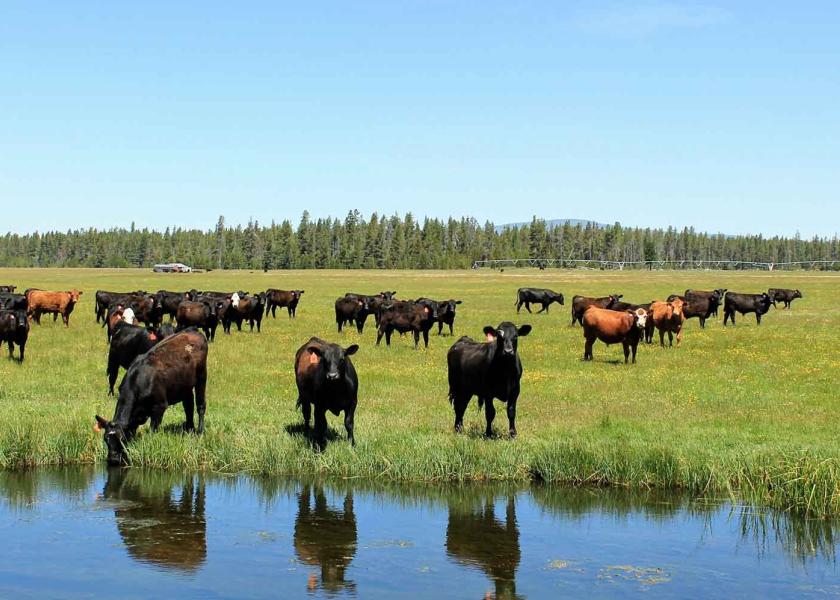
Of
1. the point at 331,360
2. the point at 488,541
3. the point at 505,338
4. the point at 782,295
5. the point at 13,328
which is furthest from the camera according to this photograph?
the point at 782,295

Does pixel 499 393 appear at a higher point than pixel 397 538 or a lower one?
higher

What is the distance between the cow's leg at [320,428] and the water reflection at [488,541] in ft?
9.81

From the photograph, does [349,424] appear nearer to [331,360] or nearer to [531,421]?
A: [331,360]

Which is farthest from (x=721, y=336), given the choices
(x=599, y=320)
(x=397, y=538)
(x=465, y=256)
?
(x=465, y=256)

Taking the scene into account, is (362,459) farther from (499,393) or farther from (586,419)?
(586,419)

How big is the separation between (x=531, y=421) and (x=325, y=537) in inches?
298

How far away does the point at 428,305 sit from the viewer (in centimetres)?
3500

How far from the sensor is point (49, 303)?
137ft

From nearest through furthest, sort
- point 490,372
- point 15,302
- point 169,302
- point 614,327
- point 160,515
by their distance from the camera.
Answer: point 160,515
point 490,372
point 614,327
point 15,302
point 169,302

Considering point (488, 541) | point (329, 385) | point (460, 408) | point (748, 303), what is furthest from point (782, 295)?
point (488, 541)

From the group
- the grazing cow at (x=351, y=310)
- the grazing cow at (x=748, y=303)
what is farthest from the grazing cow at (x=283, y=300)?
the grazing cow at (x=748, y=303)

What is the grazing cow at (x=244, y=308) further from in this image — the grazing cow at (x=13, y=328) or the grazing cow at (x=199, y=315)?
the grazing cow at (x=13, y=328)

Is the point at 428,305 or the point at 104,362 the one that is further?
the point at 428,305

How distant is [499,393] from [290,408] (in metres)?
4.80
